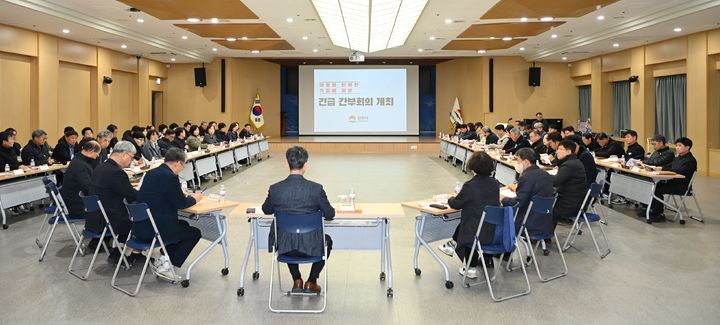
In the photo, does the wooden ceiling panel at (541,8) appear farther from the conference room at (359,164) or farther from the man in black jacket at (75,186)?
the man in black jacket at (75,186)

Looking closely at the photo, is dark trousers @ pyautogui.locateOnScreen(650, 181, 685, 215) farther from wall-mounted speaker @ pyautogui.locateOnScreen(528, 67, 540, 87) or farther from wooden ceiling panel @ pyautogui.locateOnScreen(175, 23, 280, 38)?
wall-mounted speaker @ pyautogui.locateOnScreen(528, 67, 540, 87)

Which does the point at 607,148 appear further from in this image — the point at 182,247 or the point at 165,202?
the point at 165,202

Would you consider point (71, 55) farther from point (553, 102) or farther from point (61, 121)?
point (553, 102)

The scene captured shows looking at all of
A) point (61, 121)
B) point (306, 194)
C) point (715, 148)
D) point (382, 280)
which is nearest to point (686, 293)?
point (382, 280)

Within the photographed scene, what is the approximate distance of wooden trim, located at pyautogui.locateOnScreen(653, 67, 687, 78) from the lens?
13680mm

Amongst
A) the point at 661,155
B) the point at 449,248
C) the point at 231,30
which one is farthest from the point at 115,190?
the point at 231,30

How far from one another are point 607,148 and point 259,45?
35.8 ft

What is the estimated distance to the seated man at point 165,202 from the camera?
4.45m

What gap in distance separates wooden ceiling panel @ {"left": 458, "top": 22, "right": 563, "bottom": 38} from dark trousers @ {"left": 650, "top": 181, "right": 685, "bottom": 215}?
6.30 m

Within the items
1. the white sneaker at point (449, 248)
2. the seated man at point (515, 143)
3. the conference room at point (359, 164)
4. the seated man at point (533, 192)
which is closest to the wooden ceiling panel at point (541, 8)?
the conference room at point (359, 164)

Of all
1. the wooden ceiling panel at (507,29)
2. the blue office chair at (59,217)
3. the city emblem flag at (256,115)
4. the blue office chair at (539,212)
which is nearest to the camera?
the blue office chair at (539,212)

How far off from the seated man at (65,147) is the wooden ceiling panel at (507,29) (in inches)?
351

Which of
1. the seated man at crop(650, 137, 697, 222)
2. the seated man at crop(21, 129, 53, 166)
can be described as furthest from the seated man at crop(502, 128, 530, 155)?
the seated man at crop(21, 129, 53, 166)

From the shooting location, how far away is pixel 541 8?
1086 cm
